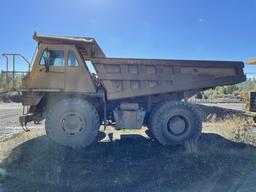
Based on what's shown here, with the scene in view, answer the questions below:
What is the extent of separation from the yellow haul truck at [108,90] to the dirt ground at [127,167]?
0.63 m

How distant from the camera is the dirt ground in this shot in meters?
4.29

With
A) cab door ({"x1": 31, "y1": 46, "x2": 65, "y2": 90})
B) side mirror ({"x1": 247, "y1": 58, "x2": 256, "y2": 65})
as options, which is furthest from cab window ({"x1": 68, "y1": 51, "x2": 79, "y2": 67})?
side mirror ({"x1": 247, "y1": 58, "x2": 256, "y2": 65})

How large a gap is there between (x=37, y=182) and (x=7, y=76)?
381 centimetres

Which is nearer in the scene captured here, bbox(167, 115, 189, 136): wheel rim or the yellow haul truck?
the yellow haul truck

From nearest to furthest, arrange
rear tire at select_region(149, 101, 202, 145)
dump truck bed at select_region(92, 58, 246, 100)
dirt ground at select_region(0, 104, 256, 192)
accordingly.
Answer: dirt ground at select_region(0, 104, 256, 192) < dump truck bed at select_region(92, 58, 246, 100) < rear tire at select_region(149, 101, 202, 145)

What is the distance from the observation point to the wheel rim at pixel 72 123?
657cm

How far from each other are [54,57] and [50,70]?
0.40m

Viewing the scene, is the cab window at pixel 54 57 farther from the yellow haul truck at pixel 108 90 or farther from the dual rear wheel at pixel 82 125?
the dual rear wheel at pixel 82 125

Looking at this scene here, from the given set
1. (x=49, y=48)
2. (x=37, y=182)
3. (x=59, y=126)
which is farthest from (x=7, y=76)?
(x=37, y=182)

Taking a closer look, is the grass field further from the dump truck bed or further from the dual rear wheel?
the dump truck bed

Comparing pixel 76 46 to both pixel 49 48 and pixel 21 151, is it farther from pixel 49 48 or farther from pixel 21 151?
pixel 21 151

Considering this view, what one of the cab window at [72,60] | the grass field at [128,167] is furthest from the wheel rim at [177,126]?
the cab window at [72,60]

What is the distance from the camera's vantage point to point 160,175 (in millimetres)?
4723

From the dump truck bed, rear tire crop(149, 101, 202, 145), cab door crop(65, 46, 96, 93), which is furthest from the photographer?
rear tire crop(149, 101, 202, 145)
